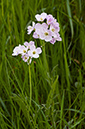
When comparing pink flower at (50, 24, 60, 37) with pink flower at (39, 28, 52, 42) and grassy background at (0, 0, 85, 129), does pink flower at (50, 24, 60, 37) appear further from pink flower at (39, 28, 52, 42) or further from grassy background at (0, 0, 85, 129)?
grassy background at (0, 0, 85, 129)

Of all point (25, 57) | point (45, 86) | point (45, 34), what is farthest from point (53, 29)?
point (45, 86)

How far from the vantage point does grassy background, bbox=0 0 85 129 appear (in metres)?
0.93

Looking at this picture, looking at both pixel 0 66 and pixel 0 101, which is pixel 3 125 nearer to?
pixel 0 101

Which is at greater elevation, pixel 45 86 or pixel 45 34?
pixel 45 34

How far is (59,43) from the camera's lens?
54.5 inches

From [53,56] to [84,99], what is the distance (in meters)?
0.37

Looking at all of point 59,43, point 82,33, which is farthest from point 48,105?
point 82,33

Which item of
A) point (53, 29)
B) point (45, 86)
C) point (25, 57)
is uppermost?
point (53, 29)

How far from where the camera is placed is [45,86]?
44.1 inches

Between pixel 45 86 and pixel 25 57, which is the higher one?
pixel 25 57

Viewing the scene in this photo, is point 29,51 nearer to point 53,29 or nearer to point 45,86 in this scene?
point 53,29

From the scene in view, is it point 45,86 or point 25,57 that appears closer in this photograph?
point 25,57

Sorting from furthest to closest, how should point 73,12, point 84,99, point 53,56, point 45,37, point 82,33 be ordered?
point 73,12
point 82,33
point 53,56
point 84,99
point 45,37

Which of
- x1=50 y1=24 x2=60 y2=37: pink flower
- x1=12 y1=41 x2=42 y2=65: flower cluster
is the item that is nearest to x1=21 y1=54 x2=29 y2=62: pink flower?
x1=12 y1=41 x2=42 y2=65: flower cluster
